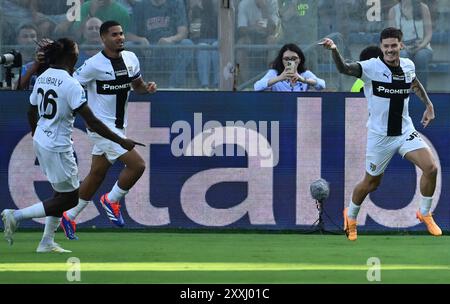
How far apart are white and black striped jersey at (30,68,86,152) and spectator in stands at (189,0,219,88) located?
4680 mm

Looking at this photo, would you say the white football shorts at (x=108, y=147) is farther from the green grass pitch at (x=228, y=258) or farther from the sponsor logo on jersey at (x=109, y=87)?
the green grass pitch at (x=228, y=258)

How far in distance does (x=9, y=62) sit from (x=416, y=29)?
544 centimetres

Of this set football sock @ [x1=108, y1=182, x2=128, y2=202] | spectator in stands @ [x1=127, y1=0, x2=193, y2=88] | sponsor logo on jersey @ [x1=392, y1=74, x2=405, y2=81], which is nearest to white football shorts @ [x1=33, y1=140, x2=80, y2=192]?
football sock @ [x1=108, y1=182, x2=128, y2=202]

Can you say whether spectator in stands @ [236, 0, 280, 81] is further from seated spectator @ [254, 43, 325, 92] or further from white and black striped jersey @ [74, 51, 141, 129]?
white and black striped jersey @ [74, 51, 141, 129]

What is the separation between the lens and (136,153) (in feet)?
48.3

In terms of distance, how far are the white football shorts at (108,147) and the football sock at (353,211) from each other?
8.73 feet

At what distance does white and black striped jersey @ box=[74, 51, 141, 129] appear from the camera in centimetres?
1459

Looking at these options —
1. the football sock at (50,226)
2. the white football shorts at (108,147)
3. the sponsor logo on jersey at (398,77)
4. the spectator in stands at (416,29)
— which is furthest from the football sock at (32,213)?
the spectator in stands at (416,29)

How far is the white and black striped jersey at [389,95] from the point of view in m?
14.3

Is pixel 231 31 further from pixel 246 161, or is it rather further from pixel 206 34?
pixel 246 161

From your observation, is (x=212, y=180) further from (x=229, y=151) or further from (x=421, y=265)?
(x=421, y=265)

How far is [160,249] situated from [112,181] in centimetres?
280

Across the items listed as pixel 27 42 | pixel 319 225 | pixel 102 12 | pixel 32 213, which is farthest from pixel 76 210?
pixel 102 12
